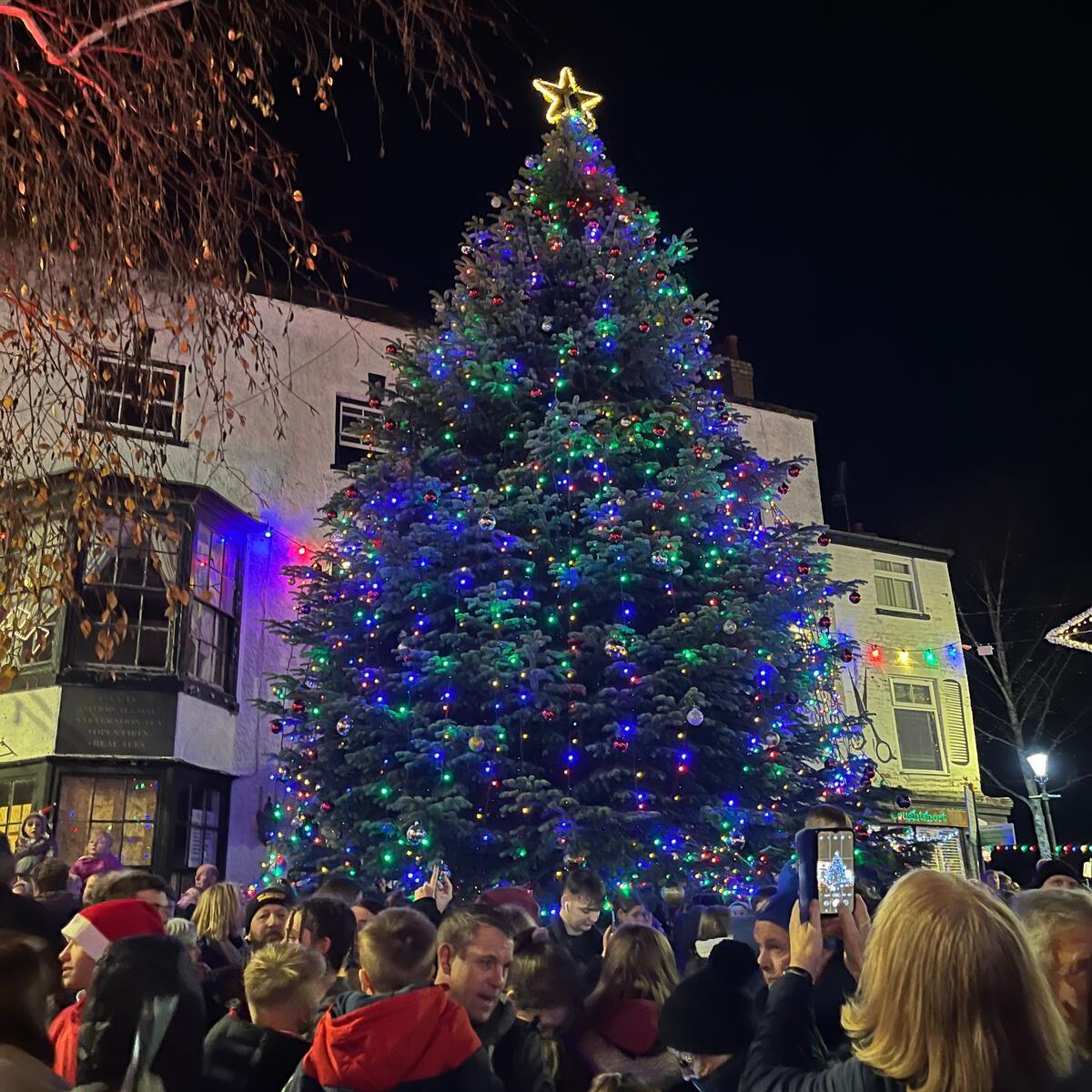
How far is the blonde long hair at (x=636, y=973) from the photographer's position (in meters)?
4.09

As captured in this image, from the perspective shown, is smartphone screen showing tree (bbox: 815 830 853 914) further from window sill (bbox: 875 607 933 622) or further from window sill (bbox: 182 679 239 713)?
window sill (bbox: 875 607 933 622)

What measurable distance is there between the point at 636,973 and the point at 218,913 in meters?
3.36

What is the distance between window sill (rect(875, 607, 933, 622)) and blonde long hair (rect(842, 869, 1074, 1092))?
24.1 metres

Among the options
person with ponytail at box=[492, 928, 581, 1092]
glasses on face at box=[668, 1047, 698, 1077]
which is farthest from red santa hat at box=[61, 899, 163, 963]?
glasses on face at box=[668, 1047, 698, 1077]

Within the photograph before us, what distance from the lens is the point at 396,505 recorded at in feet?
36.8

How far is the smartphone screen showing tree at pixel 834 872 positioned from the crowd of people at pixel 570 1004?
5 centimetres

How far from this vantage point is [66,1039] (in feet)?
12.5

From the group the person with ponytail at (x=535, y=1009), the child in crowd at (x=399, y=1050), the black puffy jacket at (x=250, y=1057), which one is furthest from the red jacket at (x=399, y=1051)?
the person with ponytail at (x=535, y=1009)

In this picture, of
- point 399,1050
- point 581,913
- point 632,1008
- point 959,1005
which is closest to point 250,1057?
point 399,1050

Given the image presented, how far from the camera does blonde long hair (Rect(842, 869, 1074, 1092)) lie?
2232 millimetres

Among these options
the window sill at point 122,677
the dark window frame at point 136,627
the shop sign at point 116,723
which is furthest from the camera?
the dark window frame at point 136,627

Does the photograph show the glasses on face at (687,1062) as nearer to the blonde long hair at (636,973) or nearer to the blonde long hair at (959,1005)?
the blonde long hair at (636,973)

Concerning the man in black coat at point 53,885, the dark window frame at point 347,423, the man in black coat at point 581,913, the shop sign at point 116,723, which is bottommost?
the man in black coat at point 581,913

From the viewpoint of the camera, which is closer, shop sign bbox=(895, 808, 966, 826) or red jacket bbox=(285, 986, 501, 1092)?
red jacket bbox=(285, 986, 501, 1092)
